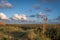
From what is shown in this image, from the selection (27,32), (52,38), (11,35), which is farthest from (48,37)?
Result: (11,35)

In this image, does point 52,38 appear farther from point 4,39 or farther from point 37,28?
point 4,39

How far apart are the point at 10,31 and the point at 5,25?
263mm

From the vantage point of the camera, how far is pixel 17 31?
5711 millimetres

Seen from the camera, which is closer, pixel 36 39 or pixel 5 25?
pixel 36 39

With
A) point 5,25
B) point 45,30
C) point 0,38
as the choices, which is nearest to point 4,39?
point 0,38

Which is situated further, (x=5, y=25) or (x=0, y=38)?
(x=5, y=25)

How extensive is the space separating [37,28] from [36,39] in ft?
1.09

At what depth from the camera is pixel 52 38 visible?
5.62 m

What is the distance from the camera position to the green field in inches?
217

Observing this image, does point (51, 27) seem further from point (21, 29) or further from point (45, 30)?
point (21, 29)

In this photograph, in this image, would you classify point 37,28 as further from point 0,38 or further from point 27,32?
point 0,38

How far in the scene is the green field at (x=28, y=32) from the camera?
5500mm

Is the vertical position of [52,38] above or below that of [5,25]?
below

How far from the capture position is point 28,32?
217 inches
